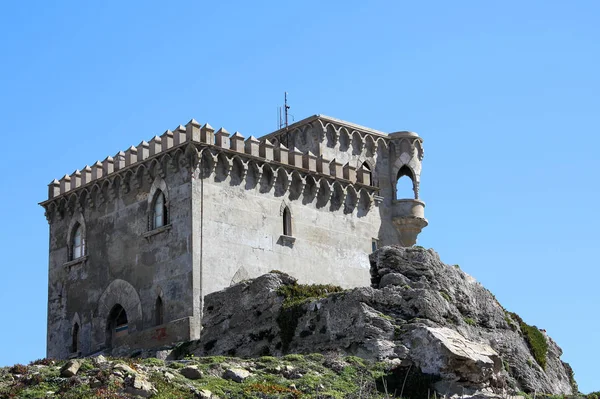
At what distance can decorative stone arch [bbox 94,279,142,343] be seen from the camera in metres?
48.4

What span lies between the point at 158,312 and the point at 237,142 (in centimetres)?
695

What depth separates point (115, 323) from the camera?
50000 millimetres

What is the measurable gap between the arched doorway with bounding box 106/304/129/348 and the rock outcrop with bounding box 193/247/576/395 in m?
8.14

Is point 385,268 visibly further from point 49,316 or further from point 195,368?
point 49,316

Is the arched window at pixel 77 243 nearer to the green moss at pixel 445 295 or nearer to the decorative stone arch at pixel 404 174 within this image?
the decorative stone arch at pixel 404 174

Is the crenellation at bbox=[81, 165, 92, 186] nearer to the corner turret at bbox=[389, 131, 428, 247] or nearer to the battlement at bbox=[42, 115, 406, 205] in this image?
the battlement at bbox=[42, 115, 406, 205]

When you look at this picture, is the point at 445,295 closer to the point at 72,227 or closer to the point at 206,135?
the point at 206,135

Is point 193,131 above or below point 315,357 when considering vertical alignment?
above

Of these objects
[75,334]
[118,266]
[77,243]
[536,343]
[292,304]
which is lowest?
[536,343]

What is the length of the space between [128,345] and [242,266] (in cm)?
497

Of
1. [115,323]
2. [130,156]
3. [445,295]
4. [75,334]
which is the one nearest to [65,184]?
[130,156]

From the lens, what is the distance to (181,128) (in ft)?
158

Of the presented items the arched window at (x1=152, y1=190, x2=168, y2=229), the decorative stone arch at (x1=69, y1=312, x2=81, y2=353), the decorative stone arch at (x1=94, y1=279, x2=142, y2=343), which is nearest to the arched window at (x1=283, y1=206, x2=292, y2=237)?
the arched window at (x1=152, y1=190, x2=168, y2=229)

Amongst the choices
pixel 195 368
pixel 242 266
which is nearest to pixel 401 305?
pixel 195 368
